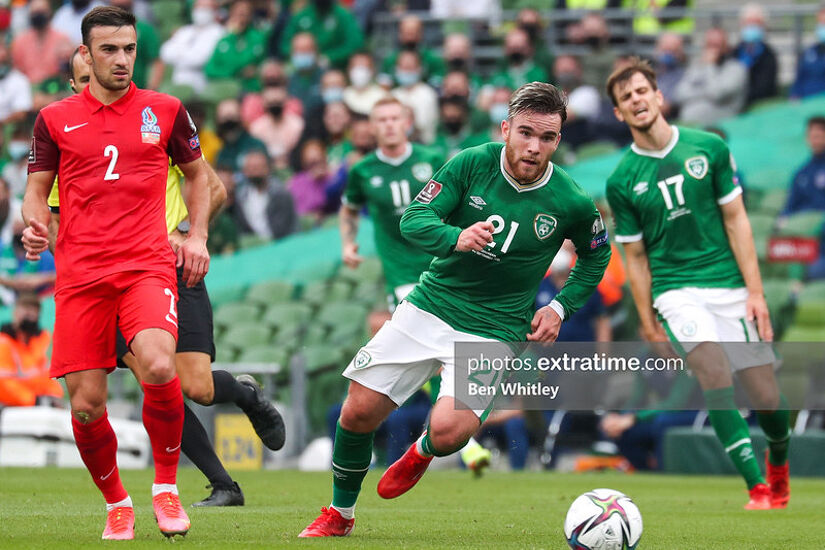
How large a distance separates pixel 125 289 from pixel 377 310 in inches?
332

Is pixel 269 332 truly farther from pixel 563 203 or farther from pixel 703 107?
pixel 563 203

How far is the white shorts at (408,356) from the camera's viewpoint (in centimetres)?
661

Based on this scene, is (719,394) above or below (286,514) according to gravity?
above

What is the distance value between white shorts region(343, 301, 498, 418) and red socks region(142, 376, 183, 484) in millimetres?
822

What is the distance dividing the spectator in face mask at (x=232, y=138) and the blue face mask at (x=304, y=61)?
3.56 feet

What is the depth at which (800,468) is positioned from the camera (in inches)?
508

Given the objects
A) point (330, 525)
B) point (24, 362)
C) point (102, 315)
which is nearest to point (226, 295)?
point (24, 362)

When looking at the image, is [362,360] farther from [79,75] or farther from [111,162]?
[79,75]

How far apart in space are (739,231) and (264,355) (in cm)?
704

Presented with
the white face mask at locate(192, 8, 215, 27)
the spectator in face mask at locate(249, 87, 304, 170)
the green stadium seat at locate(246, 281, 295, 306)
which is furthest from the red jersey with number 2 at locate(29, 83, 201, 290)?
the white face mask at locate(192, 8, 215, 27)

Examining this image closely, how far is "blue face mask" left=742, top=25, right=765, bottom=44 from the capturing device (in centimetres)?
1802


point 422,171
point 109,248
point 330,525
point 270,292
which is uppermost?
point 109,248

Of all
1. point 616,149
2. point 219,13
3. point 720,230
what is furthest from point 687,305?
point 219,13

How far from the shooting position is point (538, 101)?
646cm
